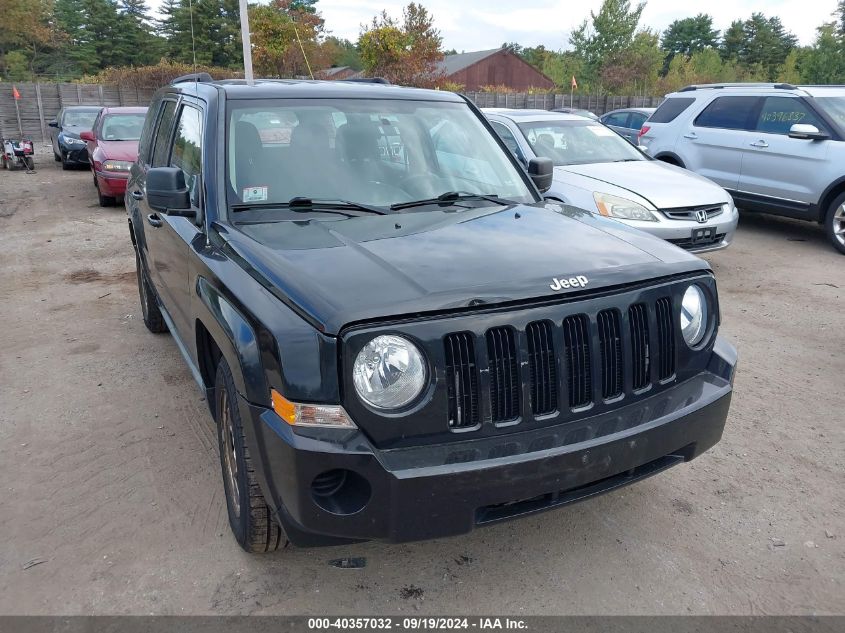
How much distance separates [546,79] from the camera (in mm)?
66000

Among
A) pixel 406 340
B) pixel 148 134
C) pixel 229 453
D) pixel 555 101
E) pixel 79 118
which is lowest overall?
pixel 229 453

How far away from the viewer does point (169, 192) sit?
Result: 329 cm

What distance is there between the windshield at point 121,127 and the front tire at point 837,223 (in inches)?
444

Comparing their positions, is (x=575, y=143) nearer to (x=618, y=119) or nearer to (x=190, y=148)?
(x=190, y=148)

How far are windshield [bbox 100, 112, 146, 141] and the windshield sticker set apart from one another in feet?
35.1

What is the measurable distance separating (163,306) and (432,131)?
2.20 meters

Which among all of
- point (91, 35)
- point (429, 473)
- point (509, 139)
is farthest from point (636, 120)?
point (91, 35)

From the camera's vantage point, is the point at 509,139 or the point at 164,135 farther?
the point at 509,139

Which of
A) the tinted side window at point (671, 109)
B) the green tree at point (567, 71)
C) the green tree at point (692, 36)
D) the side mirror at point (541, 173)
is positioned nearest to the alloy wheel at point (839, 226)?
the tinted side window at point (671, 109)

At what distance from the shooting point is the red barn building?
61881 mm

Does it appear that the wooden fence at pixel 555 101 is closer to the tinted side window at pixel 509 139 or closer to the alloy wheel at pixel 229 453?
the tinted side window at pixel 509 139

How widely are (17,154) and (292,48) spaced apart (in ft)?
67.7

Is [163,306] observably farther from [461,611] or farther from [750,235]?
[750,235]

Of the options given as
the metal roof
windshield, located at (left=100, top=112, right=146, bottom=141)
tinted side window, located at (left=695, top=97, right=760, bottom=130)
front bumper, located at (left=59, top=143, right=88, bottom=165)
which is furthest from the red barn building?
tinted side window, located at (left=695, top=97, right=760, bottom=130)
